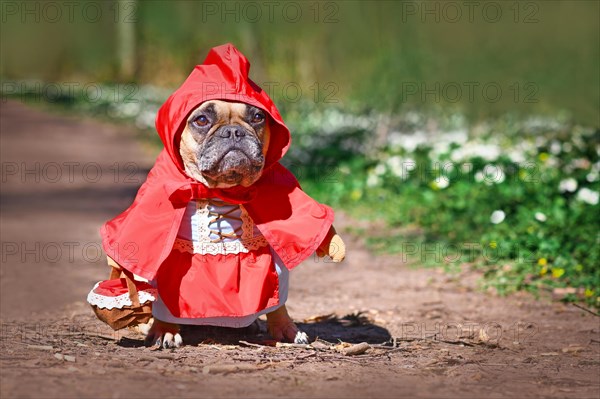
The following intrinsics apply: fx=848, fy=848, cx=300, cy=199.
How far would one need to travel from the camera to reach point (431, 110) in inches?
604

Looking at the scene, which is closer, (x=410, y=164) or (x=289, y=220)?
(x=289, y=220)

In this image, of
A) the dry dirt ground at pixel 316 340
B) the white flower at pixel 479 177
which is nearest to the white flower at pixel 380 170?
the dry dirt ground at pixel 316 340

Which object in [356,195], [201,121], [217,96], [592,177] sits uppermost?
[217,96]

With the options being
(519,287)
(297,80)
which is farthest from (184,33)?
(519,287)

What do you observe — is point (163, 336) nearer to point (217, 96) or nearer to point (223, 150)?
point (223, 150)

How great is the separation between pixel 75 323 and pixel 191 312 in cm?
127

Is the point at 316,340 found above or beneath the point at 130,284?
beneath

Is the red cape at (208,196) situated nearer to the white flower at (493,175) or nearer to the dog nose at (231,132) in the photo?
the dog nose at (231,132)

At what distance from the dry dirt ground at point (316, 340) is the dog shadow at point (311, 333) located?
0.01 m

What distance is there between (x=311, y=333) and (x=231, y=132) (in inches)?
63.8

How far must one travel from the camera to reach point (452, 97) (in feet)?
50.5

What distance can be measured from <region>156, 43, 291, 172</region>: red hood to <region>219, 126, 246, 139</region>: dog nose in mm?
179

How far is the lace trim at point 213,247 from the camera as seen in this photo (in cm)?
436

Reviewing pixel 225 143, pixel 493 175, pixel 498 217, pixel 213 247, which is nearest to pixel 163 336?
pixel 213 247
